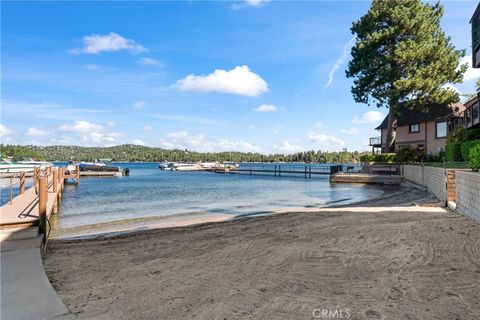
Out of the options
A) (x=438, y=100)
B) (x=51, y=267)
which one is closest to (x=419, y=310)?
(x=51, y=267)

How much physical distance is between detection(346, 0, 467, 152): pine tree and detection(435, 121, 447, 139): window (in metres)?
2.72

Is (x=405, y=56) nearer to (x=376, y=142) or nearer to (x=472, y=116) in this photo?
(x=472, y=116)

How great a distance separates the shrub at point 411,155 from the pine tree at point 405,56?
16.4 ft

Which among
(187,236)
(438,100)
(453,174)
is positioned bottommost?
(187,236)

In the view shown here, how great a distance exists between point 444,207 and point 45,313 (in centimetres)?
1345

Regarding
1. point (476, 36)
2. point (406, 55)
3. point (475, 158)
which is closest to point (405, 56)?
point (406, 55)

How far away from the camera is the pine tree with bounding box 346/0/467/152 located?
34281 mm

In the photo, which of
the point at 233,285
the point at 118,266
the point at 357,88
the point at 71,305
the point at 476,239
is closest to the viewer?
the point at 71,305

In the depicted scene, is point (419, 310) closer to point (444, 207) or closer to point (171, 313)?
point (171, 313)

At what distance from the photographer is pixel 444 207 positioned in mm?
12789

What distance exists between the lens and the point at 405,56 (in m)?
33.6

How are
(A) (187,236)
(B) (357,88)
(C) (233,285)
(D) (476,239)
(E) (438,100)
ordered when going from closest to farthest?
(C) (233,285) → (D) (476,239) → (A) (187,236) → (E) (438,100) → (B) (357,88)

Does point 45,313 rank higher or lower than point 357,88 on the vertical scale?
lower

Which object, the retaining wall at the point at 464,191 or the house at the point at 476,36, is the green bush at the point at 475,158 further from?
the house at the point at 476,36
